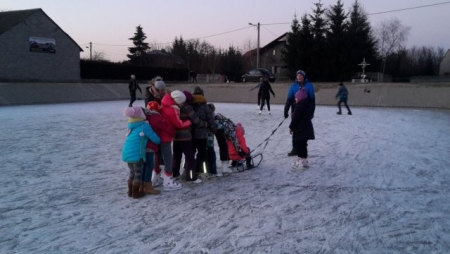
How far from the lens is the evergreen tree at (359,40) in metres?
42.0

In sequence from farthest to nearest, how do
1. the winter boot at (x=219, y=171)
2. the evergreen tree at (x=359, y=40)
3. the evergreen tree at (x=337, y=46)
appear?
the evergreen tree at (x=359, y=40), the evergreen tree at (x=337, y=46), the winter boot at (x=219, y=171)

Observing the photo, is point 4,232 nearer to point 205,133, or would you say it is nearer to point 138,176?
point 138,176

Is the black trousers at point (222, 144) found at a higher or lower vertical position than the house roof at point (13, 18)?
lower

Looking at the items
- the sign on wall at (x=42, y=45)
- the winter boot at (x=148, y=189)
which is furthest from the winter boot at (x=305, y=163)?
the sign on wall at (x=42, y=45)

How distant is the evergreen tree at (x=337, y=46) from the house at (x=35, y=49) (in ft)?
85.1

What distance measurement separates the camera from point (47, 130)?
11.9 metres

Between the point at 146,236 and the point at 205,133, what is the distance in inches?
93.1

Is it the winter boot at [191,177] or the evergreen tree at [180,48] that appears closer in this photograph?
the winter boot at [191,177]

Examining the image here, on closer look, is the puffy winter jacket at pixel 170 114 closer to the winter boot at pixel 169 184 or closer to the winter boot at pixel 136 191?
the winter boot at pixel 169 184

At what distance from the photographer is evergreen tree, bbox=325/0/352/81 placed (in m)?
38.7

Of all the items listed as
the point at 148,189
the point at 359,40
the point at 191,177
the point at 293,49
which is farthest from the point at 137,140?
the point at 359,40

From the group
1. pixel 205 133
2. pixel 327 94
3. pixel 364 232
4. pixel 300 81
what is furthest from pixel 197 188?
pixel 327 94

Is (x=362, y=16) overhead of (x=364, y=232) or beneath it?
overhead

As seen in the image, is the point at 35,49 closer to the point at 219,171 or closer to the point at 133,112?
the point at 219,171
